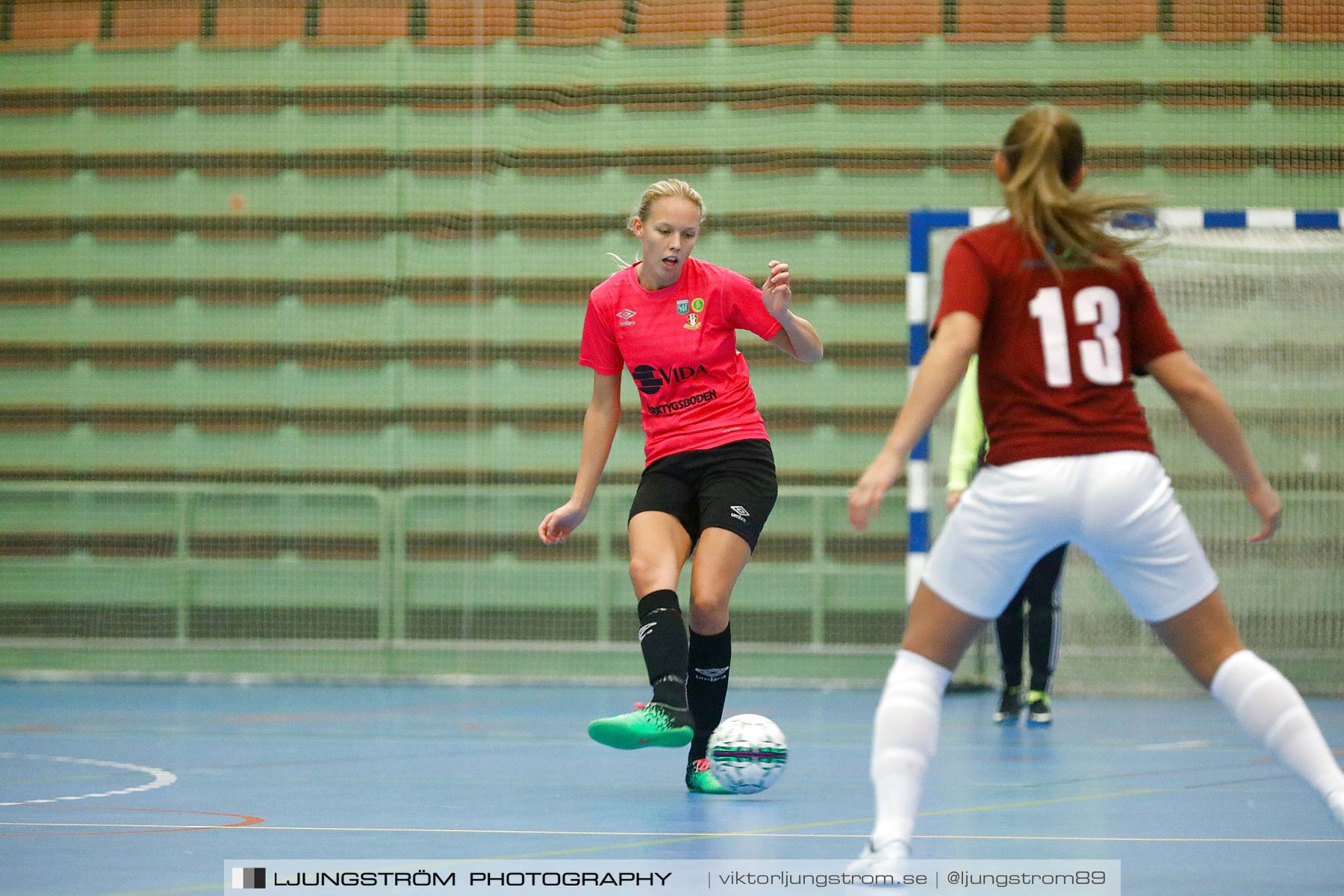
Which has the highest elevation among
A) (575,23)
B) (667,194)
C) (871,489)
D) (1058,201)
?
(575,23)

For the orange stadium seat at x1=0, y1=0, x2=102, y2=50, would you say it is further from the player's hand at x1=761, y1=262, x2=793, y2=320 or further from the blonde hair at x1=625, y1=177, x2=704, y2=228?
the player's hand at x1=761, y1=262, x2=793, y2=320

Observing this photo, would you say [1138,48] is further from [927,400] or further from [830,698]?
[927,400]

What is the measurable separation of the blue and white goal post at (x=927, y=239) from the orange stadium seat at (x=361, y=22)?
148 inches

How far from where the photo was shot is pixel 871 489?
2.94 meters

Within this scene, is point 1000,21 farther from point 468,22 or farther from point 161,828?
point 161,828

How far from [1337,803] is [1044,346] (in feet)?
3.21

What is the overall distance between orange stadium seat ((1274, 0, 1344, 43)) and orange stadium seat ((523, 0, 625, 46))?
3966mm

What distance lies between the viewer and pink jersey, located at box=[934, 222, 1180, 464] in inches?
120

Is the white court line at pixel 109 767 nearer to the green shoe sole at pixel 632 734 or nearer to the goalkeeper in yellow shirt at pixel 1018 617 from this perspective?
the green shoe sole at pixel 632 734

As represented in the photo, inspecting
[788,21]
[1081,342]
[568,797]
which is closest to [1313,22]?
[788,21]

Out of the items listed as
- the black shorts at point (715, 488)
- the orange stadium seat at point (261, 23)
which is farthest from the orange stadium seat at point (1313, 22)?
the black shorts at point (715, 488)

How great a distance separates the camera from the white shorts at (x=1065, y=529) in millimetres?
2992

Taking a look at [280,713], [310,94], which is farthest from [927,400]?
[310,94]

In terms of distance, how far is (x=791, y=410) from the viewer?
10.4m
